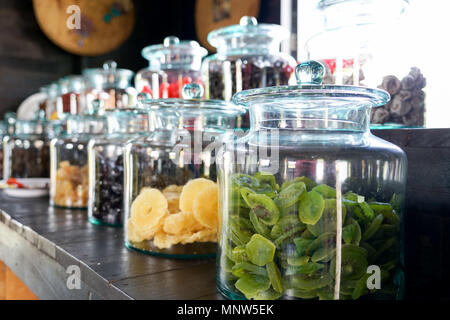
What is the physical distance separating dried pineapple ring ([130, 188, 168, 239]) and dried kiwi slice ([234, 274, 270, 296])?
0.23m

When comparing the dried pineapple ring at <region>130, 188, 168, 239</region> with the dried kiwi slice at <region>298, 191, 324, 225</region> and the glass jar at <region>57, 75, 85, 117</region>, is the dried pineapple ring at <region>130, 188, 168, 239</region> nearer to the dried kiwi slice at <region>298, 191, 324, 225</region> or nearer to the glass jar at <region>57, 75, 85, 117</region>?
the dried kiwi slice at <region>298, 191, 324, 225</region>

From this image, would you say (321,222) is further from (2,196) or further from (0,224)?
(2,196)

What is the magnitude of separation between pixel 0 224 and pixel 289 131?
0.85 metres

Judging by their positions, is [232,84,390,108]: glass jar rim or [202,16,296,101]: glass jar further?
[202,16,296,101]: glass jar

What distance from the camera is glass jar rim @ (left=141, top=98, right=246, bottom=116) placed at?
0.66 m

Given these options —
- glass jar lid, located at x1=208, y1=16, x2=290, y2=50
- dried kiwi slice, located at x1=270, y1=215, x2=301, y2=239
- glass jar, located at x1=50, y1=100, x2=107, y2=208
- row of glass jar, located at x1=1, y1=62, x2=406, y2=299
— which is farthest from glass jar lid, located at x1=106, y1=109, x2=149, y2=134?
dried kiwi slice, located at x1=270, y1=215, x2=301, y2=239

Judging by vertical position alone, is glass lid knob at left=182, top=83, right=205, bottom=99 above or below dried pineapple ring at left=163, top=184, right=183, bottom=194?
above

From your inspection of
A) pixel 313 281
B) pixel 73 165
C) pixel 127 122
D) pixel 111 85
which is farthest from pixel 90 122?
pixel 313 281

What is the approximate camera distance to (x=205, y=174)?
2.30 feet

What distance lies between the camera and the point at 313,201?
0.45m

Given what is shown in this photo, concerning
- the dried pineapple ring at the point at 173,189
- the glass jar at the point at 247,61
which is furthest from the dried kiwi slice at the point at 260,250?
the glass jar at the point at 247,61

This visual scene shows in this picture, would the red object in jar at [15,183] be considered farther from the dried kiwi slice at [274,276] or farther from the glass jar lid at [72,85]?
the dried kiwi slice at [274,276]

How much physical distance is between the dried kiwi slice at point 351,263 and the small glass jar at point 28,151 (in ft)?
4.50

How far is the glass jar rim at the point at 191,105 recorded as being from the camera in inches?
26.1
